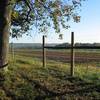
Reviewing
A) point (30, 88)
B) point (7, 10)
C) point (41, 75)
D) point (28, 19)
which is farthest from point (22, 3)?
point (30, 88)

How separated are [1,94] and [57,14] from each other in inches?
234

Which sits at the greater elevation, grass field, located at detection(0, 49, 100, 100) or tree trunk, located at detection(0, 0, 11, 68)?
tree trunk, located at detection(0, 0, 11, 68)

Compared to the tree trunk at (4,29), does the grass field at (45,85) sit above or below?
below

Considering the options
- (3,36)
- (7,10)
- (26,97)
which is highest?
(7,10)

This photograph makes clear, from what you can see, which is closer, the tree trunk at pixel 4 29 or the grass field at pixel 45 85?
the grass field at pixel 45 85

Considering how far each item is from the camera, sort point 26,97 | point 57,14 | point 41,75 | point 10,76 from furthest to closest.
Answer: point 57,14, point 41,75, point 10,76, point 26,97

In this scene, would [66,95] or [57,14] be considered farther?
[57,14]

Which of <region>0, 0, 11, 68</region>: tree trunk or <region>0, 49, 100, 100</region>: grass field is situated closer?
<region>0, 49, 100, 100</region>: grass field

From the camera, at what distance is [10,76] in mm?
14117

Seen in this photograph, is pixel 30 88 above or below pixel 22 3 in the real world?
below

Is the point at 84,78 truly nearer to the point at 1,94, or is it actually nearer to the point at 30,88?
the point at 30,88

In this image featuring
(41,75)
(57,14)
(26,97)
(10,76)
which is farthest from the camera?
(57,14)

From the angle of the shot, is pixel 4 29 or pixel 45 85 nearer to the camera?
pixel 45 85

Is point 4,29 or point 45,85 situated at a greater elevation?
point 4,29
